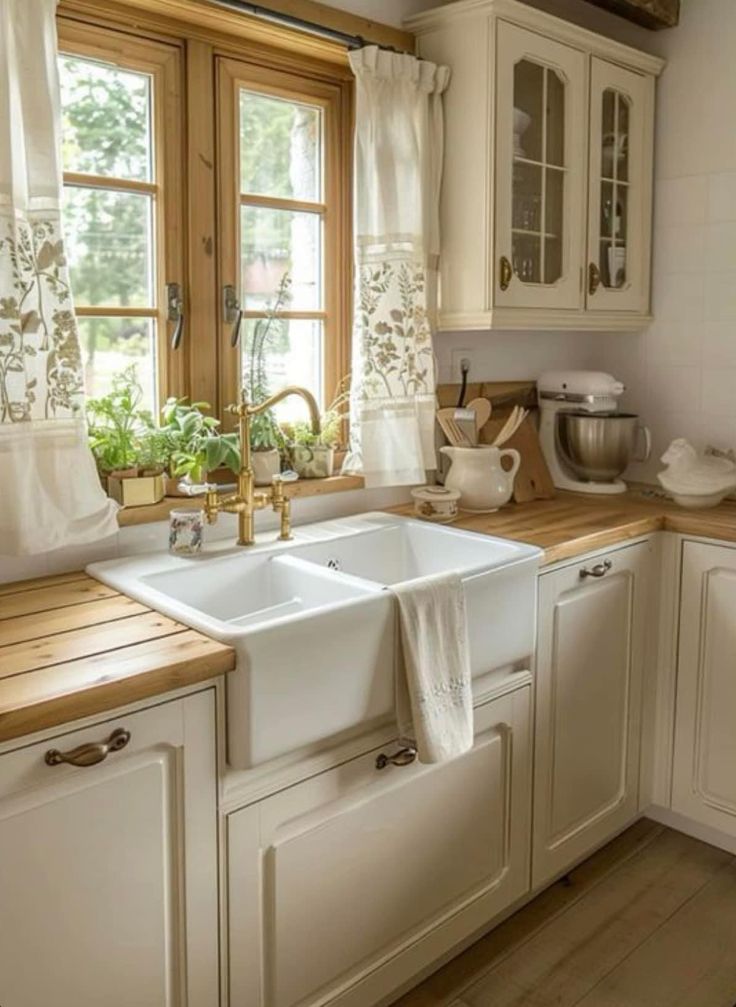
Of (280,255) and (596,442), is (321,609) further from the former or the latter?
(596,442)

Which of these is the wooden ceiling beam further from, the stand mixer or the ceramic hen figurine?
the ceramic hen figurine

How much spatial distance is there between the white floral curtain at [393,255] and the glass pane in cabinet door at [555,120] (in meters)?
0.30

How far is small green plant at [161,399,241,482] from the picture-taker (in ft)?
6.88

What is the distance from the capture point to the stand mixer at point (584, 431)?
9.12 feet

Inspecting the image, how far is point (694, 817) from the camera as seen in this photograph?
2.58 meters

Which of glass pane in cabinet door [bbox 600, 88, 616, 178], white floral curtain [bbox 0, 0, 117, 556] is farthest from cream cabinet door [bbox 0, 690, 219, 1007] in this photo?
glass pane in cabinet door [bbox 600, 88, 616, 178]

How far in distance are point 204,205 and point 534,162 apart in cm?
89

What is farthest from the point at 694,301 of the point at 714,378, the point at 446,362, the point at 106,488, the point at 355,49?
the point at 106,488

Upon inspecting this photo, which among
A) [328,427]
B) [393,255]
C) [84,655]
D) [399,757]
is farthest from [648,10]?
[84,655]

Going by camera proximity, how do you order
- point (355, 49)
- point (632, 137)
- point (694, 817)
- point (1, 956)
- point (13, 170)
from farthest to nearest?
point (632, 137)
point (694, 817)
point (355, 49)
point (13, 170)
point (1, 956)

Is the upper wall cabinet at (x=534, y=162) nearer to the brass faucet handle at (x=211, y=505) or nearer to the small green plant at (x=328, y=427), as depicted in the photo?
the small green plant at (x=328, y=427)

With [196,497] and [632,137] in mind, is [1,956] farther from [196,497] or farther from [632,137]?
[632,137]

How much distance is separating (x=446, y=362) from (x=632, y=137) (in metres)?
0.87

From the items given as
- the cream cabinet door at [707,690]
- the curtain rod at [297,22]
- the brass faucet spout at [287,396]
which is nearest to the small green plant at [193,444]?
the brass faucet spout at [287,396]
